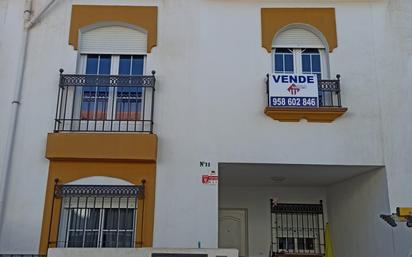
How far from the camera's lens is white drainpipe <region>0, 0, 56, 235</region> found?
8.55 m

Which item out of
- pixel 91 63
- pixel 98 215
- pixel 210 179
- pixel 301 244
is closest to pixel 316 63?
pixel 210 179

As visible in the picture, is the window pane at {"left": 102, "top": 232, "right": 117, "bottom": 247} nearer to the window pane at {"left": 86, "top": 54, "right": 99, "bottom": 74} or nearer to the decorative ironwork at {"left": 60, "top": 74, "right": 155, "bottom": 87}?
the decorative ironwork at {"left": 60, "top": 74, "right": 155, "bottom": 87}

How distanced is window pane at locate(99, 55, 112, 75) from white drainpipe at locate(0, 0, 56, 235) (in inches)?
59.1

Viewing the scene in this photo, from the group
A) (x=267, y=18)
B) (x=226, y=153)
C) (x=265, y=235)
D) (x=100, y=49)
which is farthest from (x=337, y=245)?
(x=100, y=49)

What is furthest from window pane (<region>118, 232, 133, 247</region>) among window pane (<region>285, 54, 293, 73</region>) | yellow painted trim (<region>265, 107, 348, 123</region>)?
window pane (<region>285, 54, 293, 73</region>)

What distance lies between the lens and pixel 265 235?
11312 millimetres

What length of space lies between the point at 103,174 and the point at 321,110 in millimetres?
4315

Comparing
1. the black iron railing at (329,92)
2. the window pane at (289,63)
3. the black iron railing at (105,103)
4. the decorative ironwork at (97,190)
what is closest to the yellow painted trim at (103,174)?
the decorative ironwork at (97,190)

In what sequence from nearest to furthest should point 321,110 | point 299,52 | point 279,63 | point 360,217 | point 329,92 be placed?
1. point 321,110
2. point 329,92
3. point 279,63
4. point 299,52
5. point 360,217

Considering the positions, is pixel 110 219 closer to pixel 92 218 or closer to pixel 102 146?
pixel 92 218

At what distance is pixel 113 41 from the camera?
9.62m

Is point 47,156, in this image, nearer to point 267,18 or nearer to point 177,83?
point 177,83

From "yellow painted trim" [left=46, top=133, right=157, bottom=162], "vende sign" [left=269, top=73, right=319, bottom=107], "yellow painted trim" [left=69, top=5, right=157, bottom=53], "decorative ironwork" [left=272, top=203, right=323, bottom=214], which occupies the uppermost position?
"yellow painted trim" [left=69, top=5, right=157, bottom=53]

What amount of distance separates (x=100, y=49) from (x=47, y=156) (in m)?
2.48
